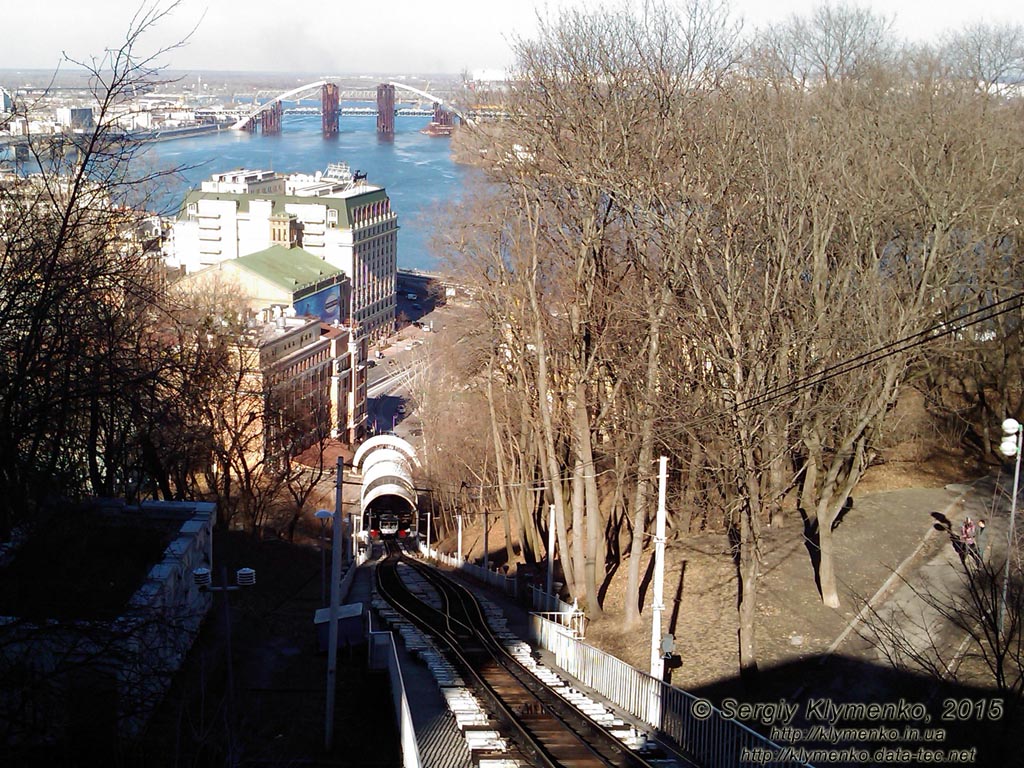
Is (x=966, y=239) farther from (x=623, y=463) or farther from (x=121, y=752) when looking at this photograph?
(x=121, y=752)

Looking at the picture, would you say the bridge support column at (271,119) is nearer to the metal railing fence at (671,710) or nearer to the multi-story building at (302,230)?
the multi-story building at (302,230)

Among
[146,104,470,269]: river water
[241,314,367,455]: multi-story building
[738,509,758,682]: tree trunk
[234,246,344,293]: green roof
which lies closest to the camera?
[738,509,758,682]: tree trunk

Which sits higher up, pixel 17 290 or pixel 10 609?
pixel 17 290

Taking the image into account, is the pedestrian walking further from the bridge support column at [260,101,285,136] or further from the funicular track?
the bridge support column at [260,101,285,136]

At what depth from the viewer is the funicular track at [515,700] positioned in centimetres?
832

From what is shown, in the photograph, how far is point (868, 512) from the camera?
50.0 feet

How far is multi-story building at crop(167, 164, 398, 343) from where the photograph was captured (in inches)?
3497

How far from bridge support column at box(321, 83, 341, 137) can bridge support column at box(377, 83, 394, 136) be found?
23.1 ft

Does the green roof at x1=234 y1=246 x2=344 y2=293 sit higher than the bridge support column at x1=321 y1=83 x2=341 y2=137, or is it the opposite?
the bridge support column at x1=321 y1=83 x2=341 y2=137

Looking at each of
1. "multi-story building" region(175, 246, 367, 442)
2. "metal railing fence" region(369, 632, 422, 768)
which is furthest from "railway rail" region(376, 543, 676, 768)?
"multi-story building" region(175, 246, 367, 442)

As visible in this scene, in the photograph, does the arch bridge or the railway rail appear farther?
the arch bridge

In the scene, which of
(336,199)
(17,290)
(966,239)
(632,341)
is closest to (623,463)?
(632,341)

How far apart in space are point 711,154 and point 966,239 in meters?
4.13

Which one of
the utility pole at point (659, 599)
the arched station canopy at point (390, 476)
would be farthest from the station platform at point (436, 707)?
the arched station canopy at point (390, 476)
